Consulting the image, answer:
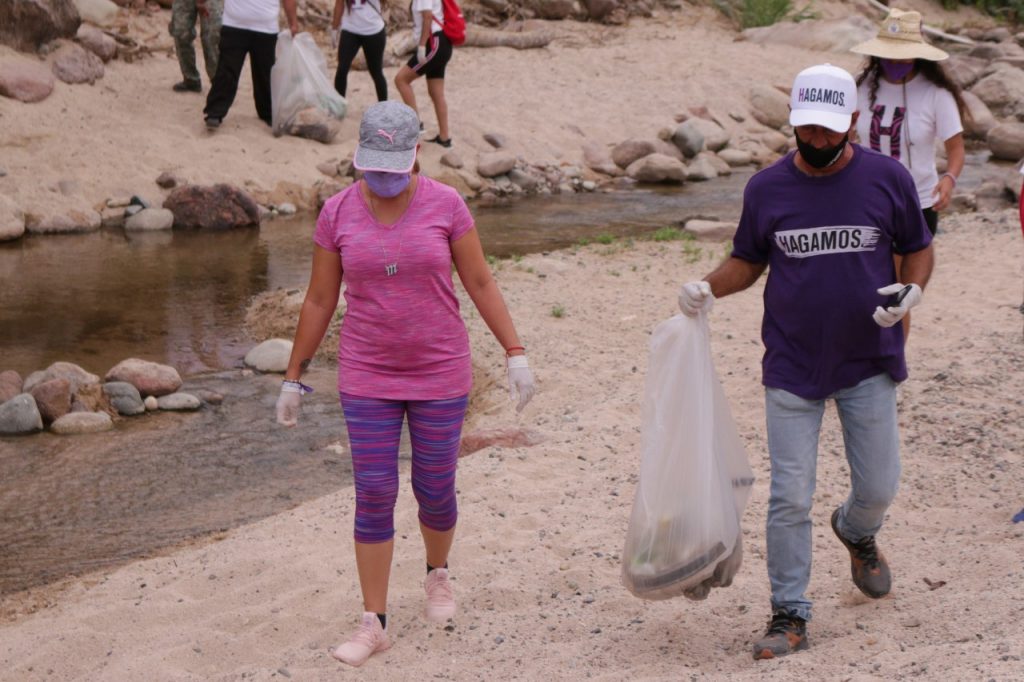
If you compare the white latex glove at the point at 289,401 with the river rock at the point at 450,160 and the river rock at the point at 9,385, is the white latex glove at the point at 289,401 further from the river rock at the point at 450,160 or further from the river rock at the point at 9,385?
the river rock at the point at 450,160

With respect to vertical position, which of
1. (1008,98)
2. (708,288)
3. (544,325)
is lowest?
(1008,98)

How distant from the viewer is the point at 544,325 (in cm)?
851

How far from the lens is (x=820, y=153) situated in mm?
3957

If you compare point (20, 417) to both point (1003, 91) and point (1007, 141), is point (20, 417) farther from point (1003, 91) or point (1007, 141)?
point (1003, 91)

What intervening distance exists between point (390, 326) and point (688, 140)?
38.8 ft

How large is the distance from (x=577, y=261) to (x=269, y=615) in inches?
227

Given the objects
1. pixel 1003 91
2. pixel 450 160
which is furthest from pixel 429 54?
pixel 1003 91

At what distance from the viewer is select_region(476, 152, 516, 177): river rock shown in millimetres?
13797

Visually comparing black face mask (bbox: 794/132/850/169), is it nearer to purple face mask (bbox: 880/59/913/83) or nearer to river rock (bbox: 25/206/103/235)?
purple face mask (bbox: 880/59/913/83)

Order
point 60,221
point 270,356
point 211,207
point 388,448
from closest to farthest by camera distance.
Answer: point 388,448 < point 270,356 < point 60,221 < point 211,207

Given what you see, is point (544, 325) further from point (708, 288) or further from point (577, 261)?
point (708, 288)

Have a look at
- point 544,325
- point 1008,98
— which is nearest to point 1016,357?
point 544,325

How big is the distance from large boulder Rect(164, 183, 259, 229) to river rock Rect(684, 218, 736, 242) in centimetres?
370

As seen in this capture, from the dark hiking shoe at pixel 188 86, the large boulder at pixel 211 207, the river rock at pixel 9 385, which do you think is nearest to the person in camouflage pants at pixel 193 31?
the dark hiking shoe at pixel 188 86
